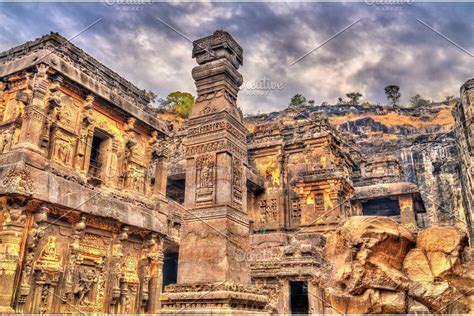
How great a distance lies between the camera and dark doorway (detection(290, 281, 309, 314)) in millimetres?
15336

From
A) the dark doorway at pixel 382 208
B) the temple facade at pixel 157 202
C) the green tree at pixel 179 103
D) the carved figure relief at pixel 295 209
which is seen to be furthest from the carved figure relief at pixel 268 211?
the green tree at pixel 179 103

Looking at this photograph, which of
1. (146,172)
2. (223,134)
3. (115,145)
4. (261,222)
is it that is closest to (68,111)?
(115,145)

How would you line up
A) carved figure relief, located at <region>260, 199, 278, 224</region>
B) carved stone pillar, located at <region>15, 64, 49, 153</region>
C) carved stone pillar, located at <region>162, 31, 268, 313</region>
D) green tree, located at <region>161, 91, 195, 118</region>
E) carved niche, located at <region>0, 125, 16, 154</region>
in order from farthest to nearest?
green tree, located at <region>161, 91, 195, 118</region> → carved figure relief, located at <region>260, 199, 278, 224</region> → carved niche, located at <region>0, 125, 16, 154</region> → carved stone pillar, located at <region>15, 64, 49, 153</region> → carved stone pillar, located at <region>162, 31, 268, 313</region>

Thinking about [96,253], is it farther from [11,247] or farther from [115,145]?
[115,145]

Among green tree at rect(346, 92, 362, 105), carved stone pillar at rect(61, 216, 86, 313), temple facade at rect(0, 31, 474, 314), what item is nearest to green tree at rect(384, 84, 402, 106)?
green tree at rect(346, 92, 362, 105)

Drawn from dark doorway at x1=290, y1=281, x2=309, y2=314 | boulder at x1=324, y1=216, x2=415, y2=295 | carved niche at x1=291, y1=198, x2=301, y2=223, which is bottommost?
dark doorway at x1=290, y1=281, x2=309, y2=314

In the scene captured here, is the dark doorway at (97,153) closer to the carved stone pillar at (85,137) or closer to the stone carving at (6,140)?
the carved stone pillar at (85,137)

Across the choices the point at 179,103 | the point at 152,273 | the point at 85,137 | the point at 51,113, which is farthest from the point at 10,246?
the point at 179,103

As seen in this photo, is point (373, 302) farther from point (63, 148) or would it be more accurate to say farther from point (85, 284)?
point (63, 148)

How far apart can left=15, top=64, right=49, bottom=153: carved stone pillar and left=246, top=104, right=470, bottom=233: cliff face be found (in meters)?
20.1

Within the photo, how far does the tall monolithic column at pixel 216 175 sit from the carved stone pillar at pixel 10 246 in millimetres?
6920

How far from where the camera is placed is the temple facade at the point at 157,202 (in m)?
5.82

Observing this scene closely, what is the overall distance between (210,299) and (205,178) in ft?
6.34

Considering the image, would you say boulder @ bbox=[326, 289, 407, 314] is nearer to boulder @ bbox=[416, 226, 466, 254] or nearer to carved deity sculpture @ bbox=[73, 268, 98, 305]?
boulder @ bbox=[416, 226, 466, 254]
